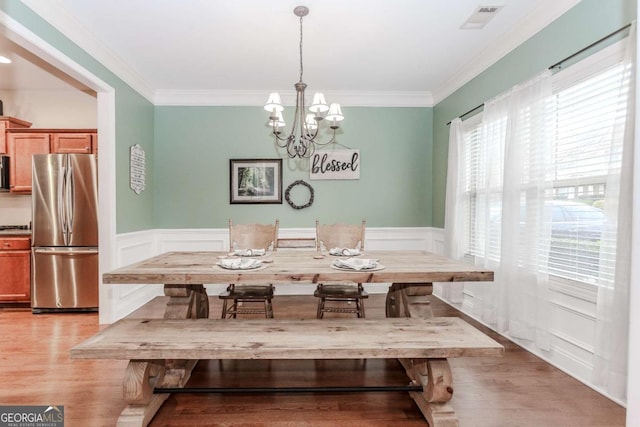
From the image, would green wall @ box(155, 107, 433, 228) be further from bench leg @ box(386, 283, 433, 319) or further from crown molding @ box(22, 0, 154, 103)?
bench leg @ box(386, 283, 433, 319)

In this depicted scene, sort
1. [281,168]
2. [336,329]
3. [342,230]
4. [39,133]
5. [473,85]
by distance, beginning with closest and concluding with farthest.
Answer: [336,329]
[342,230]
[473,85]
[39,133]
[281,168]

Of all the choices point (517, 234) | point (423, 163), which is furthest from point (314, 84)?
point (517, 234)

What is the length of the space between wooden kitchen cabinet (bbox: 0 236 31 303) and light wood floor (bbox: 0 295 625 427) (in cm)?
121

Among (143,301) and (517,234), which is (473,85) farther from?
(143,301)

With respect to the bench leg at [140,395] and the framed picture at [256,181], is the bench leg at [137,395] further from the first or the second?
the framed picture at [256,181]

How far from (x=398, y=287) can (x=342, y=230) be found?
0.80 metres

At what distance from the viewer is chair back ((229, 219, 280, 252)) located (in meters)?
3.05

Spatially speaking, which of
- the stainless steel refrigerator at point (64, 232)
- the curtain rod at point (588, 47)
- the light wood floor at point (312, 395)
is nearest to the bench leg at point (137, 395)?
the light wood floor at point (312, 395)

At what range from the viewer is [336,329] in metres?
1.85

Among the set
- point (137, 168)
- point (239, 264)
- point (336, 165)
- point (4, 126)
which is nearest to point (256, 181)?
point (336, 165)

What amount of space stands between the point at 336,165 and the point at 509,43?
221cm

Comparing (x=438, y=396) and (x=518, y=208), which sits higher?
(x=518, y=208)

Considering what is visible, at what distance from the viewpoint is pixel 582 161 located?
7.29 feet

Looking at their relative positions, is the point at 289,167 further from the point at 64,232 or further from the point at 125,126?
the point at 64,232
